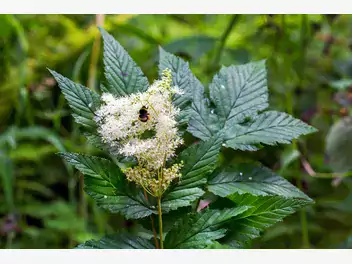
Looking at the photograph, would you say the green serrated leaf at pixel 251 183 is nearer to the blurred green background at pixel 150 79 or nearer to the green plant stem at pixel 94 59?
the blurred green background at pixel 150 79

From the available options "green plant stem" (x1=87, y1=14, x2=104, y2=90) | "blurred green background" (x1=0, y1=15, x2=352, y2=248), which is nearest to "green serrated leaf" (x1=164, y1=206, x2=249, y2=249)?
"blurred green background" (x1=0, y1=15, x2=352, y2=248)

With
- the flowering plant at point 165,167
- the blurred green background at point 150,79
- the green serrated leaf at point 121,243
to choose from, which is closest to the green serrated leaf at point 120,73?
the flowering plant at point 165,167

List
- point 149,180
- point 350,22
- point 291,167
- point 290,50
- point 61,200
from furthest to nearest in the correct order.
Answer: point 350,22 → point 61,200 → point 290,50 → point 291,167 → point 149,180

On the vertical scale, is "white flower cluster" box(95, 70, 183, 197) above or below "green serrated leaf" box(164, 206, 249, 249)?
above

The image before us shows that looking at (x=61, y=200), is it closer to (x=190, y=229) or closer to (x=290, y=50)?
(x=290, y=50)

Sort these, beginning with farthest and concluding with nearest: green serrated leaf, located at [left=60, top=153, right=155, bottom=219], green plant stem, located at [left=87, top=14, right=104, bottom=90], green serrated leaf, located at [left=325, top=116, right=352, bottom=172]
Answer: green plant stem, located at [left=87, top=14, right=104, bottom=90], green serrated leaf, located at [left=325, top=116, right=352, bottom=172], green serrated leaf, located at [left=60, top=153, right=155, bottom=219]

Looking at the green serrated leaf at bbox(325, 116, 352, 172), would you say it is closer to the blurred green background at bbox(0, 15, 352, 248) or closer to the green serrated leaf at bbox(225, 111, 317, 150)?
the blurred green background at bbox(0, 15, 352, 248)

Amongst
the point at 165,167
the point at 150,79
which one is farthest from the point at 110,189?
the point at 150,79

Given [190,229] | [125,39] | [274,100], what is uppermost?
[125,39]

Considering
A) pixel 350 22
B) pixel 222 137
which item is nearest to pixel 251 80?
pixel 222 137
